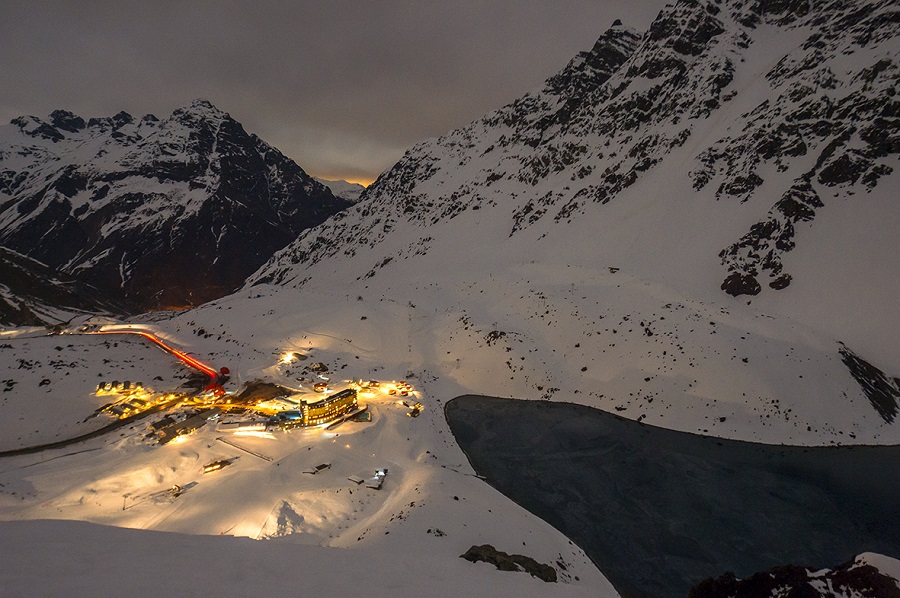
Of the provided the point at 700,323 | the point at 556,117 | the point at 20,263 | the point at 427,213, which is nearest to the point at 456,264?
the point at 427,213

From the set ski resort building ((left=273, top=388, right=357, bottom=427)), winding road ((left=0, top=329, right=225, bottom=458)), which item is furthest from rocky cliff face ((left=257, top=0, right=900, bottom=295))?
winding road ((left=0, top=329, right=225, bottom=458))

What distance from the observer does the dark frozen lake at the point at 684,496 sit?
21219 millimetres

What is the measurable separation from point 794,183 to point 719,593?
70.3 metres

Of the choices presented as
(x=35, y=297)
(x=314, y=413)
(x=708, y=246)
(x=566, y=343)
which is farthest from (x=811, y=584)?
(x=35, y=297)

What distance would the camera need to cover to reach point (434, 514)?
21.1m

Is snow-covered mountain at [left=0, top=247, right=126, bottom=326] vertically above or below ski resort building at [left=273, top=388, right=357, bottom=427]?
above

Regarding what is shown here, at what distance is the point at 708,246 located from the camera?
190 feet

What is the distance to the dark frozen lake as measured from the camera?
21219 millimetres

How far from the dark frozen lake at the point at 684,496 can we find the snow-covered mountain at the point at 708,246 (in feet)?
12.5

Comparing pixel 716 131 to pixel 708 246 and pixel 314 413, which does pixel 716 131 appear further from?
pixel 314 413

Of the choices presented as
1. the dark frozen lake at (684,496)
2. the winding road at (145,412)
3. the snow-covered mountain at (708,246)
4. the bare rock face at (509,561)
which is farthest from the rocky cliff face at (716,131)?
the winding road at (145,412)

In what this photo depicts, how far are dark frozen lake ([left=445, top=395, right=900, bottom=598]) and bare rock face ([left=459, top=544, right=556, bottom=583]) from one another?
545cm

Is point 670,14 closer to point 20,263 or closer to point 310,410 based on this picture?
point 310,410

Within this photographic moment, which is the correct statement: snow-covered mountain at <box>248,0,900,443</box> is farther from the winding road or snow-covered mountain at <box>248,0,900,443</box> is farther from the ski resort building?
the winding road
